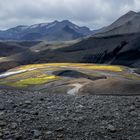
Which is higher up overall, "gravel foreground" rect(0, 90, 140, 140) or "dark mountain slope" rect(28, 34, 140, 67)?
"dark mountain slope" rect(28, 34, 140, 67)

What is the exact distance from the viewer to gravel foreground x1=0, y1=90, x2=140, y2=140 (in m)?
22.4

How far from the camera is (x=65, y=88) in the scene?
187 ft

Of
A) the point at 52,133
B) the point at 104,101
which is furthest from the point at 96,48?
the point at 52,133

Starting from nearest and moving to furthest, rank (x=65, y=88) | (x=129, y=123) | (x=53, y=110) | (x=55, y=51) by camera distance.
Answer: (x=129, y=123)
(x=53, y=110)
(x=65, y=88)
(x=55, y=51)

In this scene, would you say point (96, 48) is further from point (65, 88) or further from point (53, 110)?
point (53, 110)

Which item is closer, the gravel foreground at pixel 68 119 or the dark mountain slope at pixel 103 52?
the gravel foreground at pixel 68 119

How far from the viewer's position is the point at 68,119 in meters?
25.2

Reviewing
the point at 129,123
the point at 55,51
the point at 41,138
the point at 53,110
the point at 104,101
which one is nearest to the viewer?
the point at 41,138

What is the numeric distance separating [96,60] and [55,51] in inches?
953

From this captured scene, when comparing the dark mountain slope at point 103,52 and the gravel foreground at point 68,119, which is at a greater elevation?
the dark mountain slope at point 103,52

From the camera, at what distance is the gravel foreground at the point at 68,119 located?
73.6ft

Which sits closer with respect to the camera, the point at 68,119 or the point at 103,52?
the point at 68,119

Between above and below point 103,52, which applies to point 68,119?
below

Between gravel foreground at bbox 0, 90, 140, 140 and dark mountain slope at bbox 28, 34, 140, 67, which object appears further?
dark mountain slope at bbox 28, 34, 140, 67
